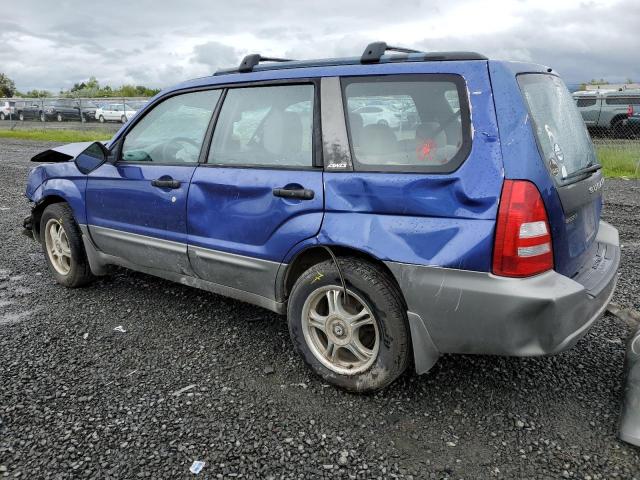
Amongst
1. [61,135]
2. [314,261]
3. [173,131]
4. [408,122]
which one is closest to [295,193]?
[314,261]

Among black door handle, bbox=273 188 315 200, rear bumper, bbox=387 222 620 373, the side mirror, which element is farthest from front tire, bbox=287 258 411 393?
the side mirror

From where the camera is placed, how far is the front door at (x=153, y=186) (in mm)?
3656

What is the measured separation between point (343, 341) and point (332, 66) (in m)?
1.55

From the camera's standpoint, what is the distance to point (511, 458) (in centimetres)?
250

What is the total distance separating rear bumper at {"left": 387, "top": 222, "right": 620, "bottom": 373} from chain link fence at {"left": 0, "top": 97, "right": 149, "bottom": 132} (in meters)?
22.4

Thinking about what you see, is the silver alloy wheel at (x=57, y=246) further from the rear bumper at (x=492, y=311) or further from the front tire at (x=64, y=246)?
the rear bumper at (x=492, y=311)

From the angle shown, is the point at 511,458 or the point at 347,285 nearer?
the point at 511,458

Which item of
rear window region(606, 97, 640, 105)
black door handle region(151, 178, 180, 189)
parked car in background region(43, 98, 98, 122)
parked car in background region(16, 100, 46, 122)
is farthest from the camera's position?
parked car in background region(16, 100, 46, 122)

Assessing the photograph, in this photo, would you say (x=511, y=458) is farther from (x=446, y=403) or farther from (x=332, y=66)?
(x=332, y=66)

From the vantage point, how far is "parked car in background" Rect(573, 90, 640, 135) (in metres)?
15.8

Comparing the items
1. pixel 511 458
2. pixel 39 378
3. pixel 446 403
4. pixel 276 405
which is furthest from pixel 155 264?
pixel 511 458

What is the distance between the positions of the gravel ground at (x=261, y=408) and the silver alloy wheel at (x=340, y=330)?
18 cm

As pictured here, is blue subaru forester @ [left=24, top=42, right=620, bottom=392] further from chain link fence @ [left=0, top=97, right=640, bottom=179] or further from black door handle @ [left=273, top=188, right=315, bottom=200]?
chain link fence @ [left=0, top=97, right=640, bottom=179]

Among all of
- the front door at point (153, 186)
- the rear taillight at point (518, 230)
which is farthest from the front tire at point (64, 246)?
the rear taillight at point (518, 230)
